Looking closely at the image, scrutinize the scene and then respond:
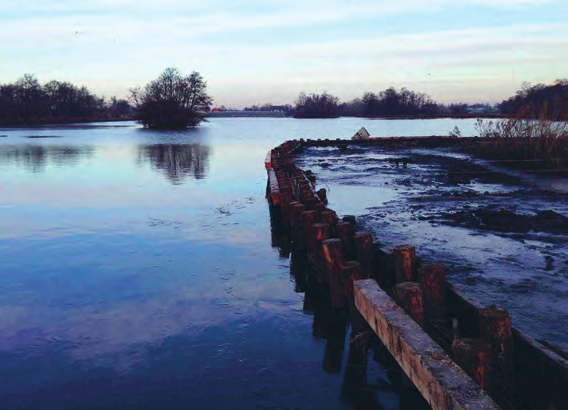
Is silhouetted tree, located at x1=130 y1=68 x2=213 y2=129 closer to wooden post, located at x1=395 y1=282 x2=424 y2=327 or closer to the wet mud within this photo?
the wet mud

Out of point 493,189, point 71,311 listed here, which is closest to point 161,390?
point 71,311

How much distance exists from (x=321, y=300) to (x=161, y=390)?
3160 millimetres

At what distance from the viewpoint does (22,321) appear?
715 cm

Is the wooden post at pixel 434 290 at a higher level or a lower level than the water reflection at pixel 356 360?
higher

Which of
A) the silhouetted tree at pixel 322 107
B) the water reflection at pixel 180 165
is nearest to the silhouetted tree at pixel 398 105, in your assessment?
the silhouetted tree at pixel 322 107

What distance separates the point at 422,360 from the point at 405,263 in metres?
2.13

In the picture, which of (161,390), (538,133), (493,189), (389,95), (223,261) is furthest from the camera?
(389,95)

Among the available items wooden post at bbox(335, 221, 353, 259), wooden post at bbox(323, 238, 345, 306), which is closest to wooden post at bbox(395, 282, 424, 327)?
wooden post at bbox(323, 238, 345, 306)

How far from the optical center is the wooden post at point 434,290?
17.4 feet

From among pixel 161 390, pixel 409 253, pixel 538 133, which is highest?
pixel 538 133

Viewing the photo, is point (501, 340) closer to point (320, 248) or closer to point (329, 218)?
point (320, 248)

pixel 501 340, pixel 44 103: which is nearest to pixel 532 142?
pixel 501 340

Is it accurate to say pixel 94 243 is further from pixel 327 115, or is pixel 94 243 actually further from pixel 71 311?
pixel 327 115

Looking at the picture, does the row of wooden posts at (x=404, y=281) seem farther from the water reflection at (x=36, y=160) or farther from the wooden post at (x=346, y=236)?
the water reflection at (x=36, y=160)
